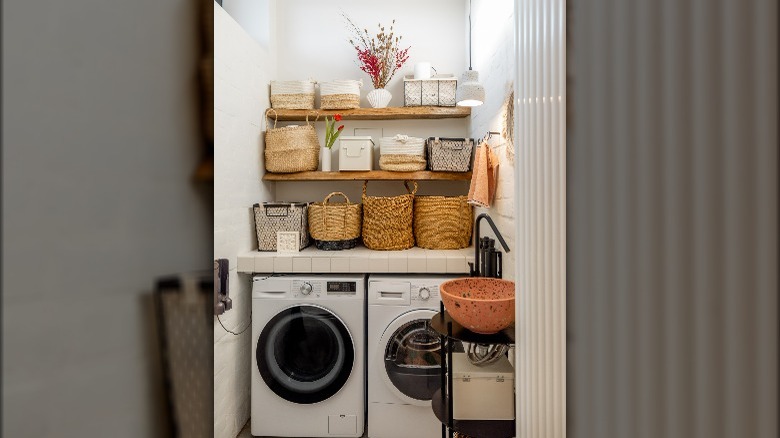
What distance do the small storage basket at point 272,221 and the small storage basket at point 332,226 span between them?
9cm

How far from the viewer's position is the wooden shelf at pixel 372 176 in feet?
8.45

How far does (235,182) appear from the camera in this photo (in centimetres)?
220

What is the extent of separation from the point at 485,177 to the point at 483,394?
2.88 ft

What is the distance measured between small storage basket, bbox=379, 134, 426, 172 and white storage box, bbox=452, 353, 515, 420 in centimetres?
139

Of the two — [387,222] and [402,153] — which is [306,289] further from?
[402,153]

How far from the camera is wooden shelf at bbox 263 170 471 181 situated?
8.45ft
